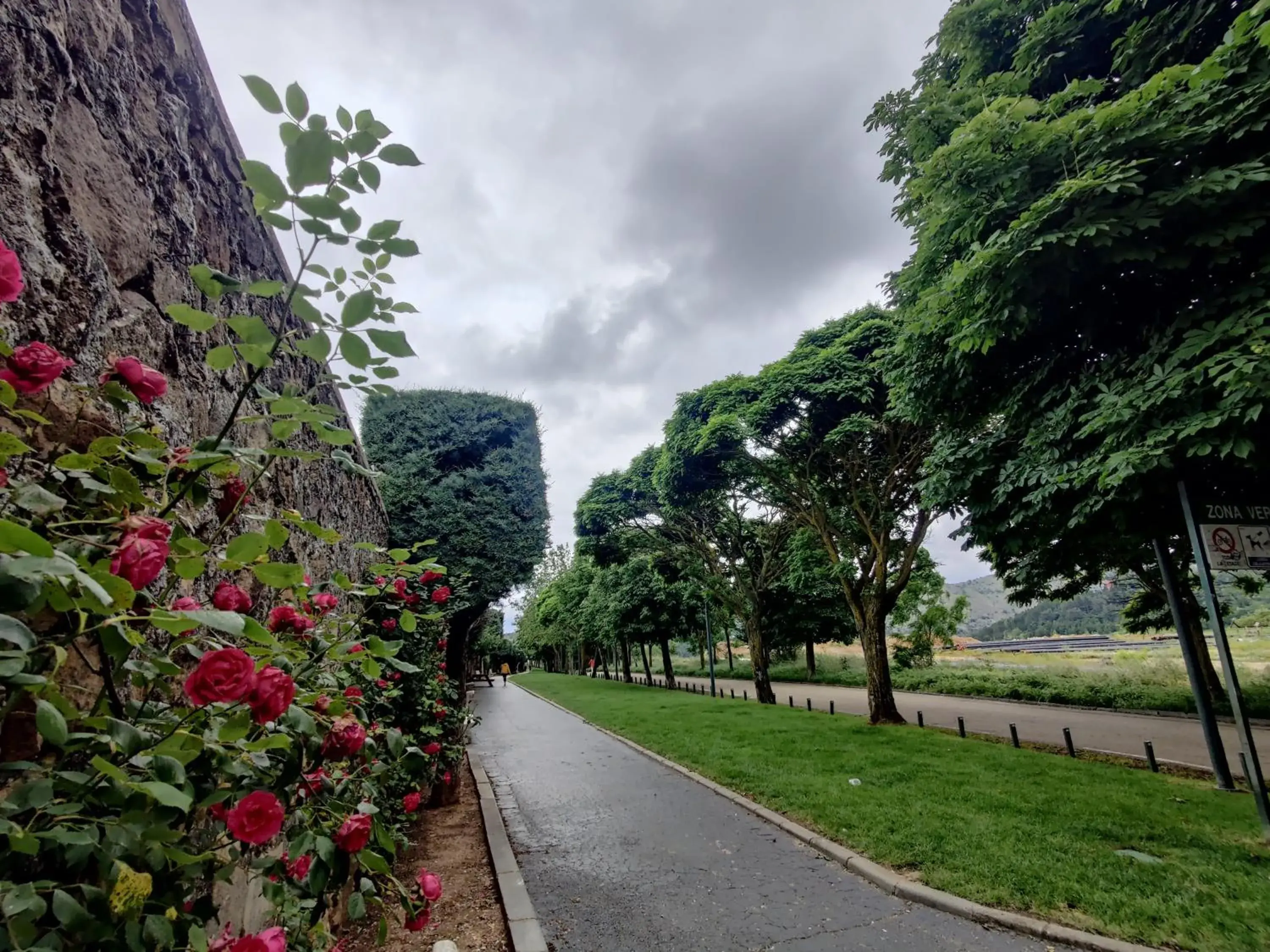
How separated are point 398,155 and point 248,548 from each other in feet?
2.89

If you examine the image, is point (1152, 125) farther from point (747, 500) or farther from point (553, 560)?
point (553, 560)

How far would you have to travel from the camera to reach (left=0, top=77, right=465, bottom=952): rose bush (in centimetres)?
92

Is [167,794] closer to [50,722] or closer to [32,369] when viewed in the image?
[50,722]

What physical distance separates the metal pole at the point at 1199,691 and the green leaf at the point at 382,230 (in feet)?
28.5

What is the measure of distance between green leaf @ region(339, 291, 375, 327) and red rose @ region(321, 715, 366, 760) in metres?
0.98

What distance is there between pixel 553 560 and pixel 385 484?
36.3 metres

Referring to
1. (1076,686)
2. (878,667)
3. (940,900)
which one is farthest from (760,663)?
(940,900)

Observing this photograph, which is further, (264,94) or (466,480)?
(466,480)

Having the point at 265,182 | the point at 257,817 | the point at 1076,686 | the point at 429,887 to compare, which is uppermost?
the point at 265,182

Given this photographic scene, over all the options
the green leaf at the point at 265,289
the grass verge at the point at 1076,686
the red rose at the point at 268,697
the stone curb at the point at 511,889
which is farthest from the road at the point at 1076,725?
the green leaf at the point at 265,289

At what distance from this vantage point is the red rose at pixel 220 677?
1018mm

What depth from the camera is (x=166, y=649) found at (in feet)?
4.25

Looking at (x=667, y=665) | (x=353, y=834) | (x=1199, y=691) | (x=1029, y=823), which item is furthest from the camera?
(x=667, y=665)

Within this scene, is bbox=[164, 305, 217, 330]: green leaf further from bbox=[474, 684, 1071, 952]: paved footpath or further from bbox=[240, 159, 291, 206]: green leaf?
bbox=[474, 684, 1071, 952]: paved footpath
